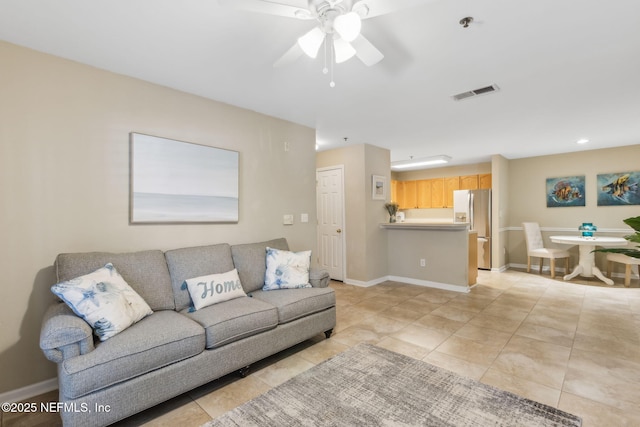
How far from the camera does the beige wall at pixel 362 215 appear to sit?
4.92 m

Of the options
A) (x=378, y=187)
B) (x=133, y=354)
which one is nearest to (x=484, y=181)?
(x=378, y=187)

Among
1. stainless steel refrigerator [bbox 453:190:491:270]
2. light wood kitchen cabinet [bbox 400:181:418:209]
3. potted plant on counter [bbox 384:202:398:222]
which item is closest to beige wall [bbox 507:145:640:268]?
stainless steel refrigerator [bbox 453:190:491:270]

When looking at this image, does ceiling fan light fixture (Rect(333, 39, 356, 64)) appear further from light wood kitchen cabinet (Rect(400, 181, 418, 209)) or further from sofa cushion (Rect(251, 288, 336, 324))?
light wood kitchen cabinet (Rect(400, 181, 418, 209))

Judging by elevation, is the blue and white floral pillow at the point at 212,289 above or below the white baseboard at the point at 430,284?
above

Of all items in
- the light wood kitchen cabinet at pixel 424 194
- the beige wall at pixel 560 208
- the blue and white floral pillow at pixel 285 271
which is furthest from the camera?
the light wood kitchen cabinet at pixel 424 194

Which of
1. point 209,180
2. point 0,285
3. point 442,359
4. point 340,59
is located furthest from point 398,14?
point 0,285

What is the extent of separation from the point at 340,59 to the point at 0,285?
267 centimetres

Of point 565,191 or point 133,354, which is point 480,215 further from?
point 133,354

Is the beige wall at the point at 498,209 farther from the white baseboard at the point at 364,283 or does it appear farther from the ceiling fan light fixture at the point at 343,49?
the ceiling fan light fixture at the point at 343,49

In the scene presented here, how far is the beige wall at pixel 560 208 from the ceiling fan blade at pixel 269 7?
6498 mm

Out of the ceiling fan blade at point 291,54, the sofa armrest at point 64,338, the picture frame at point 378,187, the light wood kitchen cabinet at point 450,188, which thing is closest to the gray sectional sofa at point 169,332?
the sofa armrest at point 64,338

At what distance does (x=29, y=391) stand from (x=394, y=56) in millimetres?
3534

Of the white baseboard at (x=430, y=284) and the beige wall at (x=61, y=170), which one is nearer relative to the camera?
the beige wall at (x=61, y=170)

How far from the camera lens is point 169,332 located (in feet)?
6.14
